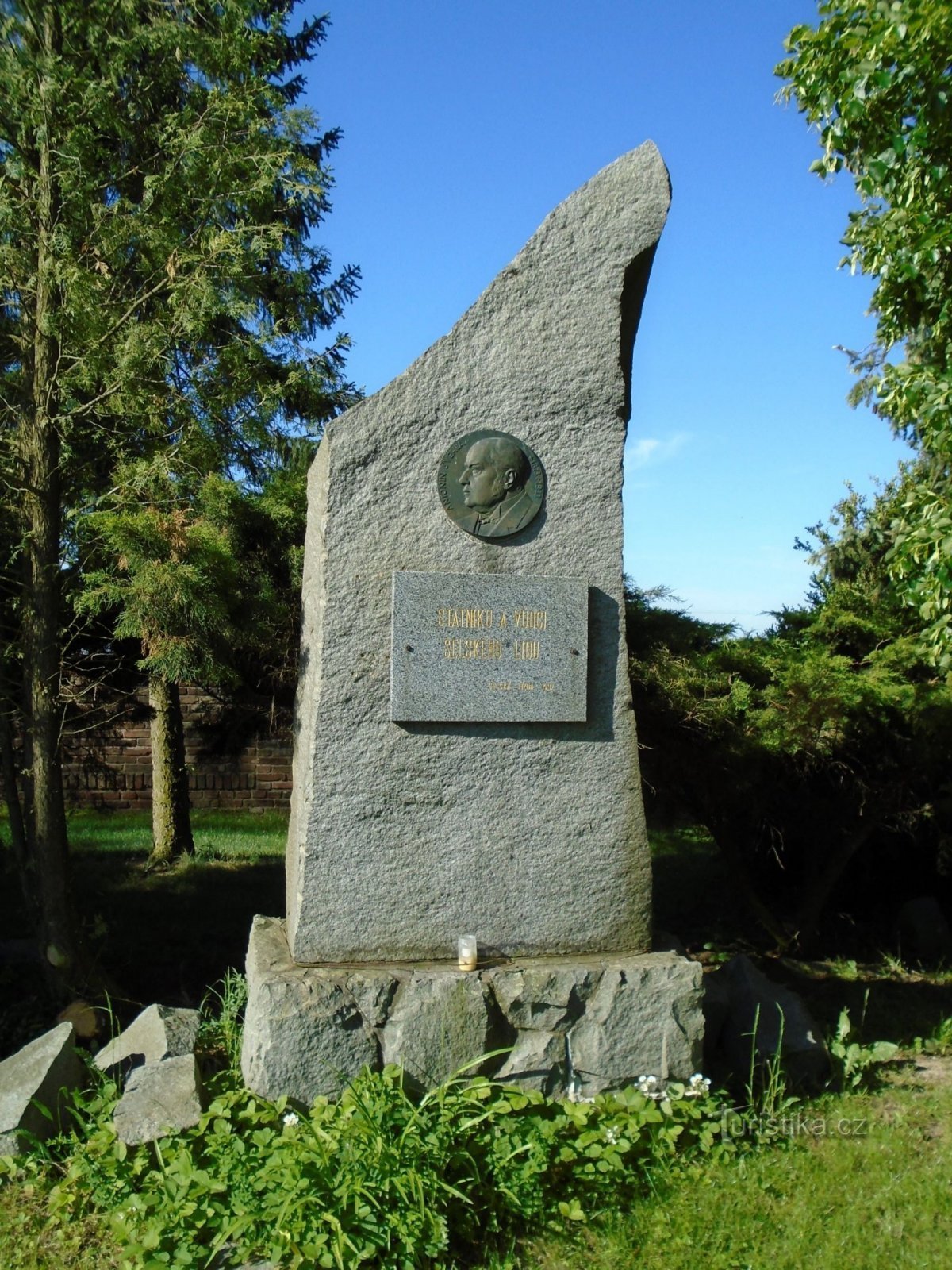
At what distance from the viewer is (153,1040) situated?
11.8ft

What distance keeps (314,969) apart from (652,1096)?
1.11 metres

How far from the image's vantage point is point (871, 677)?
5312 mm

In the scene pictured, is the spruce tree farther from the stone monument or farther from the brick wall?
the brick wall

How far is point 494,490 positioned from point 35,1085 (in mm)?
2295

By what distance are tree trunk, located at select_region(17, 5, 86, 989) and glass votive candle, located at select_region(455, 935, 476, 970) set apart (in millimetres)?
2071

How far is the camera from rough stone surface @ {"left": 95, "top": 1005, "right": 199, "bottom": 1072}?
356cm

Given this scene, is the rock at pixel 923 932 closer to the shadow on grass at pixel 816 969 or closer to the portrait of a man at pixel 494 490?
the shadow on grass at pixel 816 969

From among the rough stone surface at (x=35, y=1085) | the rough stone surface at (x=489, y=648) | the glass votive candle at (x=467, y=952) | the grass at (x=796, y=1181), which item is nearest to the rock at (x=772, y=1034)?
the grass at (x=796, y=1181)

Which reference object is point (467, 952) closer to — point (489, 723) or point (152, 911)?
point (489, 723)

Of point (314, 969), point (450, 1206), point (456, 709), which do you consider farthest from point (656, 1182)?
point (456, 709)

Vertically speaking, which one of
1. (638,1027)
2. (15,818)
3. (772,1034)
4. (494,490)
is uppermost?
(494,490)

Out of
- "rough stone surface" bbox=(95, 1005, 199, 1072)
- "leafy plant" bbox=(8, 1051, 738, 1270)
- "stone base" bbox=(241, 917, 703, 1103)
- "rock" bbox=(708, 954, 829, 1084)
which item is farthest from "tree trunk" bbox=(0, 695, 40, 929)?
"rock" bbox=(708, 954, 829, 1084)

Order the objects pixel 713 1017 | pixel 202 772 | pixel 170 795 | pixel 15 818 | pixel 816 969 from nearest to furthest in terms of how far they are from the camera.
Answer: pixel 713 1017 → pixel 816 969 → pixel 15 818 → pixel 170 795 → pixel 202 772

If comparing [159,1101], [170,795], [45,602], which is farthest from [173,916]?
[159,1101]
